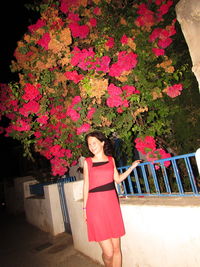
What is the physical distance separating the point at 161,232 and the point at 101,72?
2462mm

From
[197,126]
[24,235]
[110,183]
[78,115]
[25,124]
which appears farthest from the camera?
[24,235]

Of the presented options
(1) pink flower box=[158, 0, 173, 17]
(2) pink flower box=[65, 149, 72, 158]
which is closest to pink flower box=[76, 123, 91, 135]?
(2) pink flower box=[65, 149, 72, 158]

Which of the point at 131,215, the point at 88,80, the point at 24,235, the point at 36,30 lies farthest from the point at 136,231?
the point at 24,235

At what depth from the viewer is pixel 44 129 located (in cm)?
469

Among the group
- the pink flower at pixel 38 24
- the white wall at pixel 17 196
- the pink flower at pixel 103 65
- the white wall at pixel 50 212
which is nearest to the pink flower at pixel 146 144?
the pink flower at pixel 103 65

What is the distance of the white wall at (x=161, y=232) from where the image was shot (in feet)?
7.69

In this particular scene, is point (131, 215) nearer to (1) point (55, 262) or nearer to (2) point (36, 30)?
(1) point (55, 262)

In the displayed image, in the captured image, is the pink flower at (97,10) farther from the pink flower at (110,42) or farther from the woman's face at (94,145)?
the woman's face at (94,145)

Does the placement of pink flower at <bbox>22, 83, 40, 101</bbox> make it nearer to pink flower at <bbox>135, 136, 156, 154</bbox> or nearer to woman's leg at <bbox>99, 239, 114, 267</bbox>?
pink flower at <bbox>135, 136, 156, 154</bbox>

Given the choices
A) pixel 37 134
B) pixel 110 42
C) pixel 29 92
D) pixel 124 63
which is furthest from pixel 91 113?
pixel 37 134

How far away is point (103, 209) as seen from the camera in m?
2.75

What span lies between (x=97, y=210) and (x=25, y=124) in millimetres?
2383

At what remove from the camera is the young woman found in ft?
8.97

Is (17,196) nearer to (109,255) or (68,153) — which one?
(68,153)
